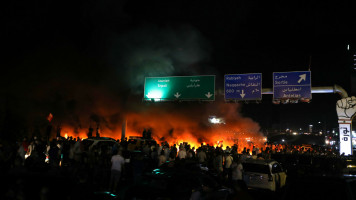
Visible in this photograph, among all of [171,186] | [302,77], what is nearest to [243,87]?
[302,77]

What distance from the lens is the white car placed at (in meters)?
11.3

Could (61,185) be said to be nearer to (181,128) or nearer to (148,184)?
(148,184)

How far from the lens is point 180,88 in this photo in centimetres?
2136

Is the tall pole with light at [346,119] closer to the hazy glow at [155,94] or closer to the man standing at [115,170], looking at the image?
the hazy glow at [155,94]

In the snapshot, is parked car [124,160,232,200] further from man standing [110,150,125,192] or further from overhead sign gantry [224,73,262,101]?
overhead sign gantry [224,73,262,101]

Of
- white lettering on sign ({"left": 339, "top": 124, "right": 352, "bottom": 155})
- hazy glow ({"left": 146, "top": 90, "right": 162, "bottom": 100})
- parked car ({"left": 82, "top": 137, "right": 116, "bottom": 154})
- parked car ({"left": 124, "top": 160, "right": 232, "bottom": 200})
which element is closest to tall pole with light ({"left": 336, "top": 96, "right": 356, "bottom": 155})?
white lettering on sign ({"left": 339, "top": 124, "right": 352, "bottom": 155})

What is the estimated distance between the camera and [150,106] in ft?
104

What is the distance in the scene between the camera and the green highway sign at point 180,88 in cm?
2081

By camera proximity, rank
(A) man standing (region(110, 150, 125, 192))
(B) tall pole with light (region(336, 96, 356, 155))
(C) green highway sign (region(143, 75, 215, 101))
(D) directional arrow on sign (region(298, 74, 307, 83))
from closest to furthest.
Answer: (A) man standing (region(110, 150, 125, 192))
(D) directional arrow on sign (region(298, 74, 307, 83))
(B) tall pole with light (region(336, 96, 356, 155))
(C) green highway sign (region(143, 75, 215, 101))

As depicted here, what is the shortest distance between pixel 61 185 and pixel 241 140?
36288 millimetres

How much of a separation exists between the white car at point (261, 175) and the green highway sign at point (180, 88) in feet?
29.9

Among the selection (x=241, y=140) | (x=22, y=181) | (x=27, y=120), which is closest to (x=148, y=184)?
(x=22, y=181)

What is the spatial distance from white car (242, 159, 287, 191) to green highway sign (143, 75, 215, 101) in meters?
9.11

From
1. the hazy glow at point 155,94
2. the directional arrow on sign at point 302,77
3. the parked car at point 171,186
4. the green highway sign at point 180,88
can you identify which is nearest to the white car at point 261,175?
the parked car at point 171,186
